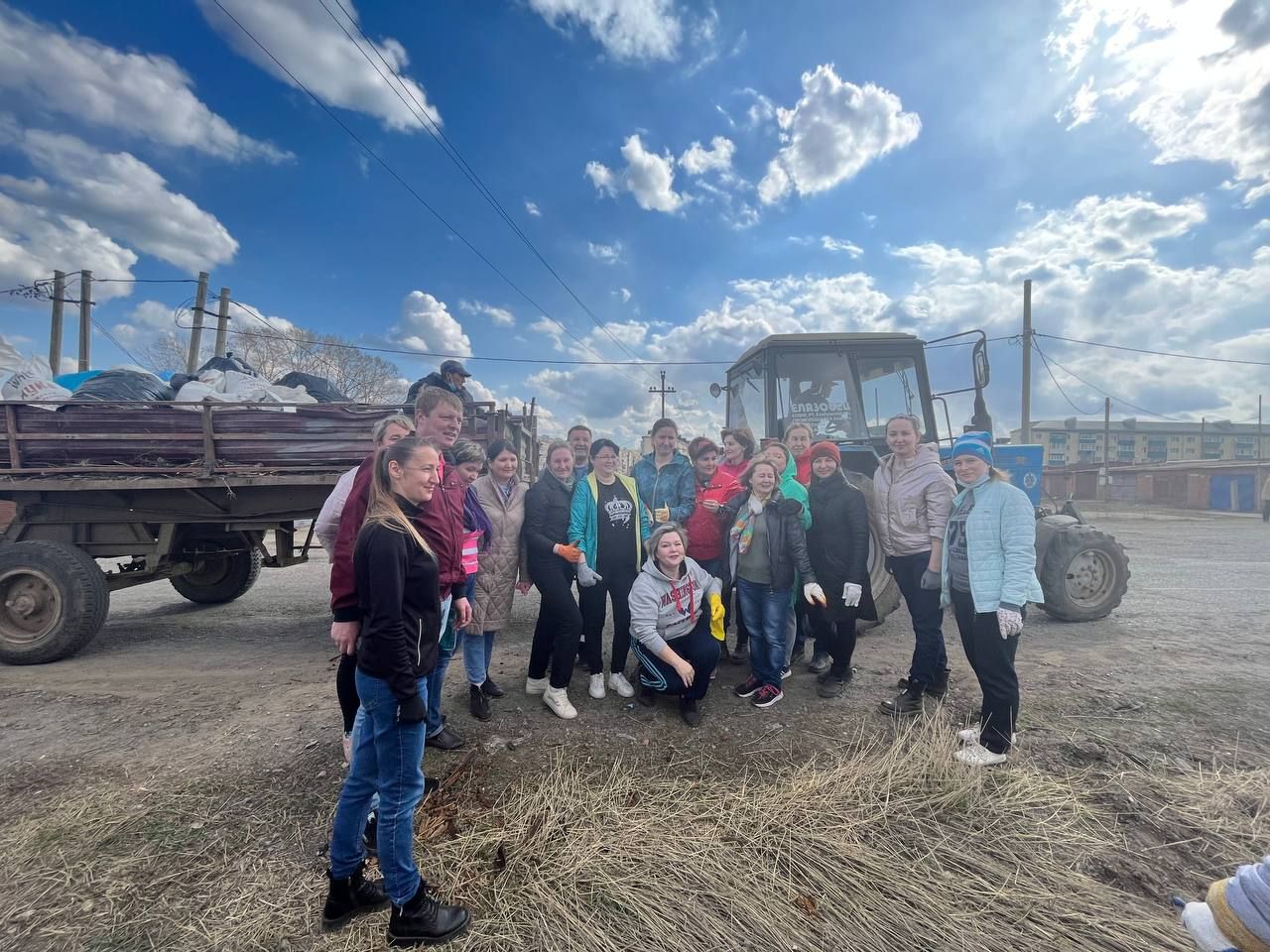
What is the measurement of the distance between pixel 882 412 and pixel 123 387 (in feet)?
22.3

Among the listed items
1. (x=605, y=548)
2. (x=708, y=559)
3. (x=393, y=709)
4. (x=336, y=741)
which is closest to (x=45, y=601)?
(x=336, y=741)

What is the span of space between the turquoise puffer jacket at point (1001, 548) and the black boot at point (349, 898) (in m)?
2.87

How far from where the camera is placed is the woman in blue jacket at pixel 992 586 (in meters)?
2.60

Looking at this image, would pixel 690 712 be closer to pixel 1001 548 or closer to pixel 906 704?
pixel 906 704

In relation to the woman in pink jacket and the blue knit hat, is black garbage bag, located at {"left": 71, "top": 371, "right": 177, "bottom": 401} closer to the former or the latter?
the woman in pink jacket

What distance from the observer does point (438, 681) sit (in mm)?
2578

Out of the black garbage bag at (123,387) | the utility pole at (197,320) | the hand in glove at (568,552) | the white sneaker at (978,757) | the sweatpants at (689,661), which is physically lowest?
the white sneaker at (978,757)

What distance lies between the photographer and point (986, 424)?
520 cm

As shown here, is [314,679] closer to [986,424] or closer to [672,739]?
[672,739]

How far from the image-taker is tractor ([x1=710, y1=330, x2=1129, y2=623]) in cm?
500

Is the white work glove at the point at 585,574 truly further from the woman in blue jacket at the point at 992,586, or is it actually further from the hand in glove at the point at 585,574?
the woman in blue jacket at the point at 992,586

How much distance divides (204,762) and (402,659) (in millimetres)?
2155

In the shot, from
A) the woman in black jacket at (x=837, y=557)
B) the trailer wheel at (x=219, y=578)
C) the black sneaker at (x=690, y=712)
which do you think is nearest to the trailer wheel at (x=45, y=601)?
the trailer wheel at (x=219, y=578)

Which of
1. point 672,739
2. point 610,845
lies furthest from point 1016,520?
point 610,845
